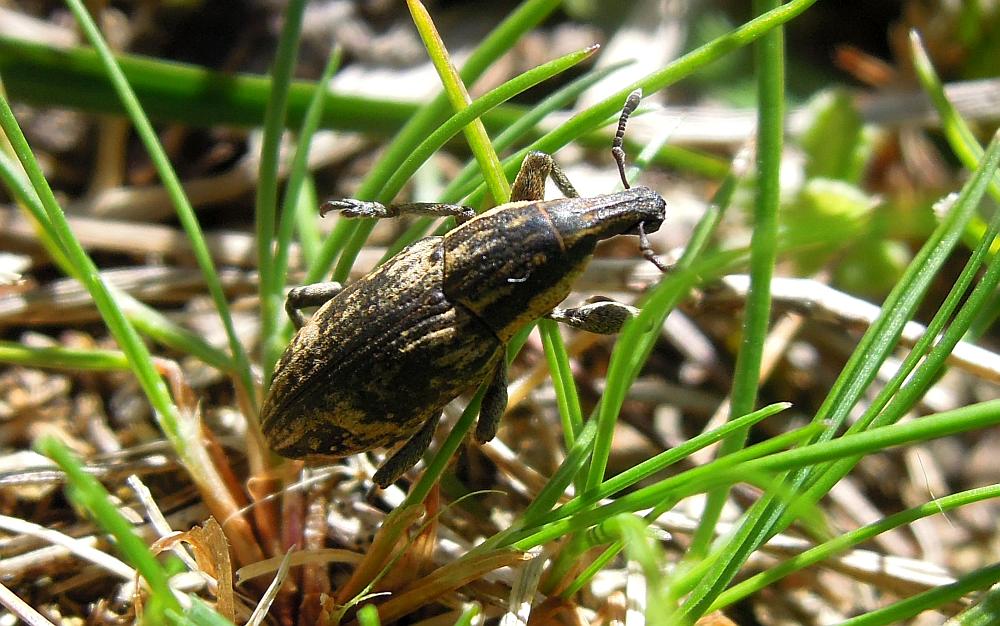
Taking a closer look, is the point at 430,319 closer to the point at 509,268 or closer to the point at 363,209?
the point at 509,268

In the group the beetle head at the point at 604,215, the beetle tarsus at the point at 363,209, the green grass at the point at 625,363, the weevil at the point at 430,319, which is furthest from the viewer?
the beetle head at the point at 604,215

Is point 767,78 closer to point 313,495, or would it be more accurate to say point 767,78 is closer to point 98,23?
point 313,495

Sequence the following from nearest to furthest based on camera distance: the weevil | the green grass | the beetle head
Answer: the green grass → the weevil → the beetle head

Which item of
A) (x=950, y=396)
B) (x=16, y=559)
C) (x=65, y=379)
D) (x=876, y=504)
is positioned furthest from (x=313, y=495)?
(x=950, y=396)

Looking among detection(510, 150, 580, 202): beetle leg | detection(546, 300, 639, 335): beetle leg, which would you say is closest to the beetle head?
detection(510, 150, 580, 202): beetle leg

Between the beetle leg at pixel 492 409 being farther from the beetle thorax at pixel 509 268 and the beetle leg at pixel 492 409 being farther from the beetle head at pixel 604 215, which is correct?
the beetle head at pixel 604 215

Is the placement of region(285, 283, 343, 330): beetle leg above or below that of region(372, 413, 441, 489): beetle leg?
above

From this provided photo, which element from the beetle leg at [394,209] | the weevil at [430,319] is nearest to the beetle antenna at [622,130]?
the weevil at [430,319]

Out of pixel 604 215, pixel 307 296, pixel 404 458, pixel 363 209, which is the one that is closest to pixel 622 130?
pixel 604 215

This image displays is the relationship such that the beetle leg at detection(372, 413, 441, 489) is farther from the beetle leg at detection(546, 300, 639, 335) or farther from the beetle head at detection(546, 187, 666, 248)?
the beetle head at detection(546, 187, 666, 248)
